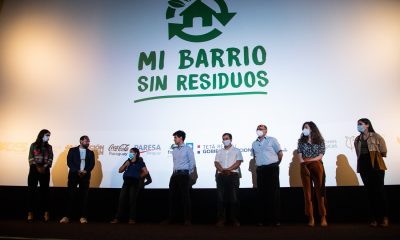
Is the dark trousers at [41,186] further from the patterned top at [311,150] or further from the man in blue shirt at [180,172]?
the patterned top at [311,150]

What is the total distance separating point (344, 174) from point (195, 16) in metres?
3.38

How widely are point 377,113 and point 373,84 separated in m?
0.43

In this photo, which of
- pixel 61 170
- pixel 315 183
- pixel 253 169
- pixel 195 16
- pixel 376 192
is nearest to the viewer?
pixel 376 192

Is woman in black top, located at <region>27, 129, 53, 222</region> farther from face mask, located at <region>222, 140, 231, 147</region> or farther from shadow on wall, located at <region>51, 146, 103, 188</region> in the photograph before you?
face mask, located at <region>222, 140, 231, 147</region>

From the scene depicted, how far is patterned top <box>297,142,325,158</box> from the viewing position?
3.92 meters

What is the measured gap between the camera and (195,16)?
5332 millimetres

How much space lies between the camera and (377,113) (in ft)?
14.5

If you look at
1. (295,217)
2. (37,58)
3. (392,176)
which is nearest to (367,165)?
(392,176)

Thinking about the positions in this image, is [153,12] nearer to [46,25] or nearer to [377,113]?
[46,25]

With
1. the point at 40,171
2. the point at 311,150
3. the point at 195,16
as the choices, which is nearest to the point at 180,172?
the point at 311,150

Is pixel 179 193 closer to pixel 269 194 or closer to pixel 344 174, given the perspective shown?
pixel 269 194

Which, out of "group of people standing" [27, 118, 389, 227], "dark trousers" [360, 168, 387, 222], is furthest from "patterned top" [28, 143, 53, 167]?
"dark trousers" [360, 168, 387, 222]

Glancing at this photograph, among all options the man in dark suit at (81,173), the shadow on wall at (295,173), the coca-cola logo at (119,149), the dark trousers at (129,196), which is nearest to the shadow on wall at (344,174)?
the shadow on wall at (295,173)

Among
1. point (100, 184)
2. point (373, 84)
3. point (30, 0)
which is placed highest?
point (30, 0)
